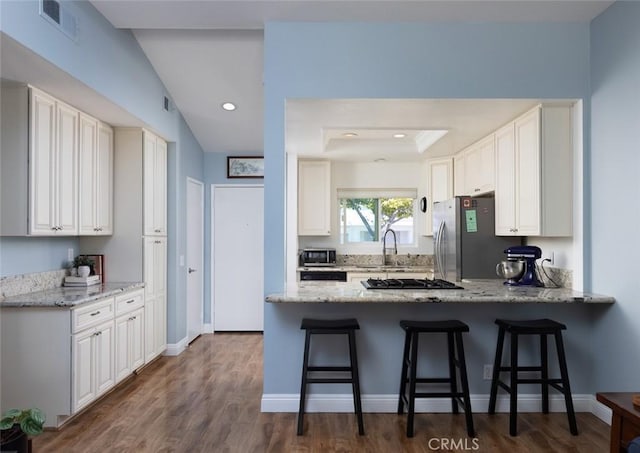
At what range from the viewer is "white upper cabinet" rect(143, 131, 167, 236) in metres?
3.86

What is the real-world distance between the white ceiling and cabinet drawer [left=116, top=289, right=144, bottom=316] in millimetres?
2045

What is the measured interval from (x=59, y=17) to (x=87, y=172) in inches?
50.9

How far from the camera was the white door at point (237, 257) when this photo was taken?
5.24m

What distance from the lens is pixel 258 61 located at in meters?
3.69

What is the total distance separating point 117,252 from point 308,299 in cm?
222

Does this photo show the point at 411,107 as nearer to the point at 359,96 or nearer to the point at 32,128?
the point at 359,96

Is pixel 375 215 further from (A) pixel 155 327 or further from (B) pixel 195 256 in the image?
(A) pixel 155 327

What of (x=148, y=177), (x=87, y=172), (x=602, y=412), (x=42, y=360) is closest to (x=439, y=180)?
(x=602, y=412)

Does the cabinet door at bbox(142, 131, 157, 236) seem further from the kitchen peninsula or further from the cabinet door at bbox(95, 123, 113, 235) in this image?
the kitchen peninsula

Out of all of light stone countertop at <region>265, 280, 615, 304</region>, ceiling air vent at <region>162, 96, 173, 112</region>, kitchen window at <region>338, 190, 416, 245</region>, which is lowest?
light stone countertop at <region>265, 280, 615, 304</region>

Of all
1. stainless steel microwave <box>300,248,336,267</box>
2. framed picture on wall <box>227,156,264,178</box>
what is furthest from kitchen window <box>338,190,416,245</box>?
framed picture on wall <box>227,156,264,178</box>

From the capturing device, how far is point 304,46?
9.43 feet

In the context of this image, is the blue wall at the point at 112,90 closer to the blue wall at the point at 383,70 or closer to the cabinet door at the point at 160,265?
the cabinet door at the point at 160,265

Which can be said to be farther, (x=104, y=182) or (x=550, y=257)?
(x=104, y=182)
